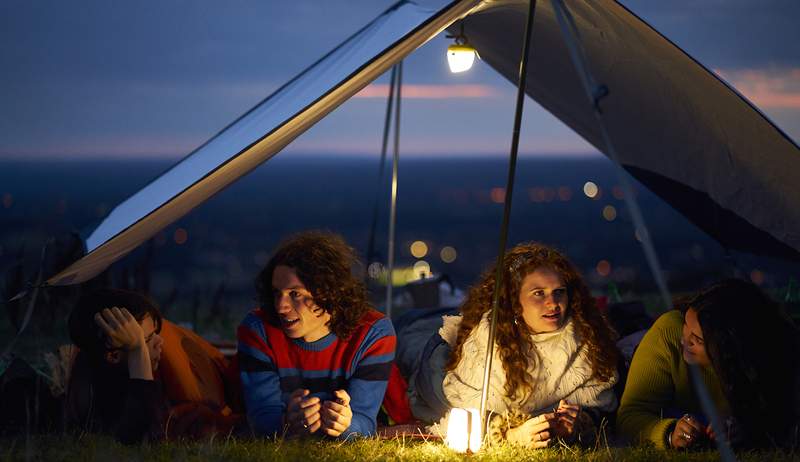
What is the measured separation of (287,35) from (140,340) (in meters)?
21.2

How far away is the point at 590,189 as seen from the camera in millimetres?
48750

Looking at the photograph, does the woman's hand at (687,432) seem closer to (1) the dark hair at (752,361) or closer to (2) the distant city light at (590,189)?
(1) the dark hair at (752,361)

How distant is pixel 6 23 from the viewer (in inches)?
1192

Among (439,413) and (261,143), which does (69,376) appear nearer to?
(261,143)

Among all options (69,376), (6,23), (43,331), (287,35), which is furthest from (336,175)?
(69,376)

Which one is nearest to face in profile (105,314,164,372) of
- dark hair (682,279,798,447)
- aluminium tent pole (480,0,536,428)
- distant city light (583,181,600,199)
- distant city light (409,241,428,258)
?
aluminium tent pole (480,0,536,428)

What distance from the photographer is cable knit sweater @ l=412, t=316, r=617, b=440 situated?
381cm

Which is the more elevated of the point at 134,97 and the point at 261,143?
the point at 134,97

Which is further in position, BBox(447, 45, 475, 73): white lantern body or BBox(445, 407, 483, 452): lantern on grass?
BBox(447, 45, 475, 73): white lantern body

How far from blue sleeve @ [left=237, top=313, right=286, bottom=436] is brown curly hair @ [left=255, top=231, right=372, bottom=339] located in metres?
0.13

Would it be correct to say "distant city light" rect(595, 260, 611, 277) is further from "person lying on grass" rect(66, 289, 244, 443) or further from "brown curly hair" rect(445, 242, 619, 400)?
"person lying on grass" rect(66, 289, 244, 443)

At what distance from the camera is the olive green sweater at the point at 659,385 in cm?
373

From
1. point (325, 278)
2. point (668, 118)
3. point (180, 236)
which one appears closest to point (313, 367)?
point (325, 278)

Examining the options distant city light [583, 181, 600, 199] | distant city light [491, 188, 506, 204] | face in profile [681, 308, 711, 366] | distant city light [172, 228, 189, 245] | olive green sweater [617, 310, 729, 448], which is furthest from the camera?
distant city light [583, 181, 600, 199]
